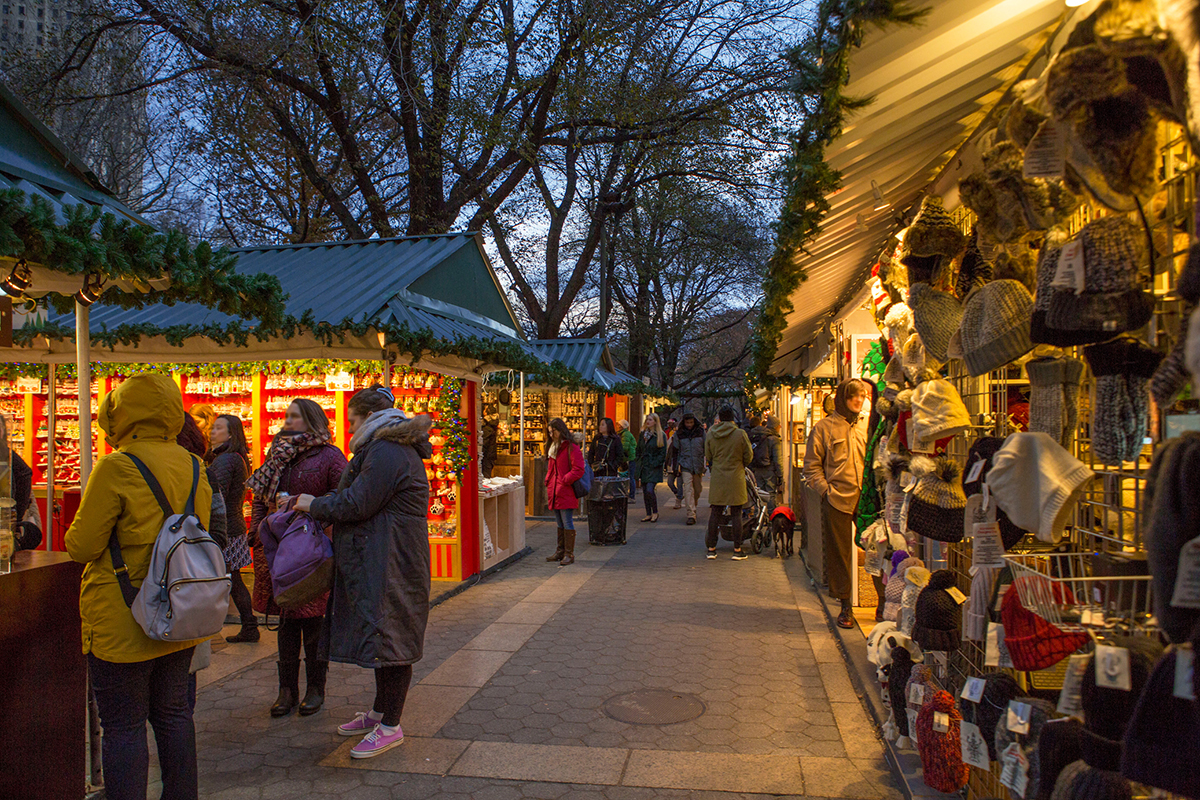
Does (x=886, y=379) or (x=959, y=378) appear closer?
(x=959, y=378)

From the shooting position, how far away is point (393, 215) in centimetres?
2019

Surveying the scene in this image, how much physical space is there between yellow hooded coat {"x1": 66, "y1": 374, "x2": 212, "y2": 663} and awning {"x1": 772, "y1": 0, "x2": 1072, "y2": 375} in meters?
3.08

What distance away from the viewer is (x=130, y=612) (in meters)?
3.02

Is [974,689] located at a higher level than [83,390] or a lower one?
lower

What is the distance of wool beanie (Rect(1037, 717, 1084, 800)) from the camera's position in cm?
209

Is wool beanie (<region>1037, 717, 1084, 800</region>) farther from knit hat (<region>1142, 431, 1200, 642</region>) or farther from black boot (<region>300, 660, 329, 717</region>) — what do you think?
black boot (<region>300, 660, 329, 717</region>)

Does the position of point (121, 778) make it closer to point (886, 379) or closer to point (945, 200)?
point (886, 379)

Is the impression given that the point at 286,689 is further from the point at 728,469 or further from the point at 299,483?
the point at 728,469

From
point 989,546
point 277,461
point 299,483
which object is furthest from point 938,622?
point 277,461

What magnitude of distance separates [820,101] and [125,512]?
122 inches

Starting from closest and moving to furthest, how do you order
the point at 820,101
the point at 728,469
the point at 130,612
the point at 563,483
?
the point at 820,101
the point at 130,612
the point at 563,483
the point at 728,469

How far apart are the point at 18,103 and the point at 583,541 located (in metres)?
9.22

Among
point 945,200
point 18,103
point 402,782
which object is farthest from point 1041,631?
point 18,103

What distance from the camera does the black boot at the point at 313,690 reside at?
4797mm
